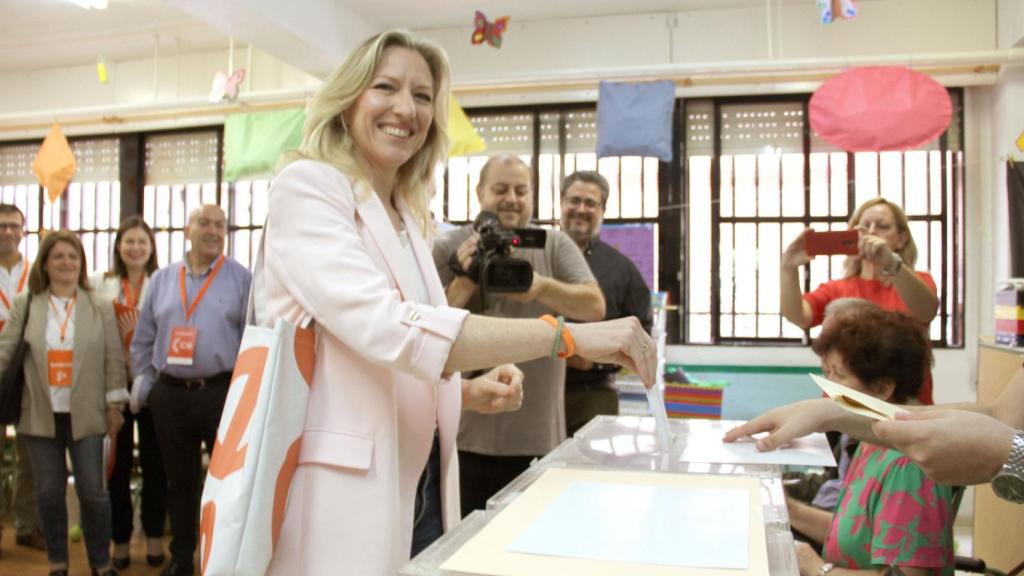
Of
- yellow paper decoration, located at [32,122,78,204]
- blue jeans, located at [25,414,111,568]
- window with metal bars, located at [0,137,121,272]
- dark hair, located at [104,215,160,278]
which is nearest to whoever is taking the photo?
blue jeans, located at [25,414,111,568]

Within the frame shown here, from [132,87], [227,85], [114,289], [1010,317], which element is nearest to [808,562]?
[1010,317]

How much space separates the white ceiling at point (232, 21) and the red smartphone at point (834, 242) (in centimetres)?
298

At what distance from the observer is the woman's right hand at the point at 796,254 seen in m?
2.75

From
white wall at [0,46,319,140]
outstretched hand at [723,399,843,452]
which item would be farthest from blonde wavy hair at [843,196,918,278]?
white wall at [0,46,319,140]

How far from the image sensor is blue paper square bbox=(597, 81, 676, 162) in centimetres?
470

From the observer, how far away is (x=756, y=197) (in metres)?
5.50

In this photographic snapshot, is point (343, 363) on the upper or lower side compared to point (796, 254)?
lower

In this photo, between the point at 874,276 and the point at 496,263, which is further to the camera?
the point at 874,276

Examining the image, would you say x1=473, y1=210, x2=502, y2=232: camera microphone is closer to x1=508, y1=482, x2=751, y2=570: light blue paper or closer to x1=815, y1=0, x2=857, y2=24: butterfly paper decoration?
x1=508, y1=482, x2=751, y2=570: light blue paper

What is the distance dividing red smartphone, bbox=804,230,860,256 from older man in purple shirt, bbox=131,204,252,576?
6.94 ft

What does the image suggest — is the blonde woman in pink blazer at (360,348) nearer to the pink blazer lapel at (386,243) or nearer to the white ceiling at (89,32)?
the pink blazer lapel at (386,243)

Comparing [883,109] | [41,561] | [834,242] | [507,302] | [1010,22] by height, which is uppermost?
[1010,22]

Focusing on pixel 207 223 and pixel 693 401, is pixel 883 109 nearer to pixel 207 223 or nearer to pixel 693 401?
pixel 693 401

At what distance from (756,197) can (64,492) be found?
14.5ft
